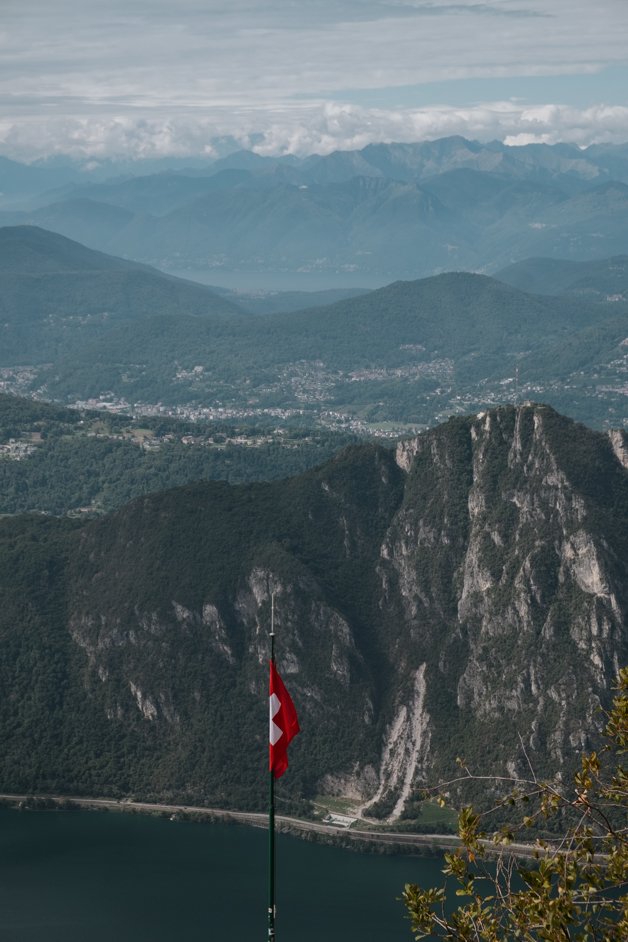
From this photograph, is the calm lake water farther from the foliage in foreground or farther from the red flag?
the foliage in foreground

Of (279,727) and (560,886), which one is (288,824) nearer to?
(279,727)

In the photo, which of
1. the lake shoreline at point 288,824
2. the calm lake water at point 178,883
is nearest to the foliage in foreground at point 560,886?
the calm lake water at point 178,883

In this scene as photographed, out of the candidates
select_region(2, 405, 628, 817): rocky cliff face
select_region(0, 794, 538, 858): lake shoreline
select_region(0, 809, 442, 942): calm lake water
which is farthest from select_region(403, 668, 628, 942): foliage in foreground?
select_region(2, 405, 628, 817): rocky cliff face

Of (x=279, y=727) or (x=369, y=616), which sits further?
(x=369, y=616)

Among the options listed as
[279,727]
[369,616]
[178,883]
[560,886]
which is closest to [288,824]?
[178,883]

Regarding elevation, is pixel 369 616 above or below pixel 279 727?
above

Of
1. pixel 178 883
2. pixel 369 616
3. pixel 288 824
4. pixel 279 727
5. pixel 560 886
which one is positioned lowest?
pixel 178 883
